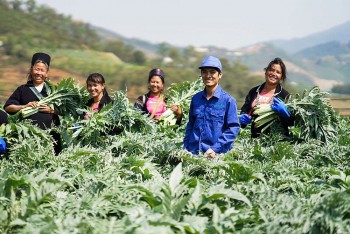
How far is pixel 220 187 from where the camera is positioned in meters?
3.76

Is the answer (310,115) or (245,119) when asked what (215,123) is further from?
→ (310,115)

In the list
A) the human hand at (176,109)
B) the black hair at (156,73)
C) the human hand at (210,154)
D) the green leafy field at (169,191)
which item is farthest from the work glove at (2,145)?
the human hand at (176,109)

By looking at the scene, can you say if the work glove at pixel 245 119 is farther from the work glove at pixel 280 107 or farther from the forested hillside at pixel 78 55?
the forested hillside at pixel 78 55

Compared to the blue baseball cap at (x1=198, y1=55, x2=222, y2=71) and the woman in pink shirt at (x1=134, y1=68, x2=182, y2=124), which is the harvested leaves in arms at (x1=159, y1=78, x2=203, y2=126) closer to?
the woman in pink shirt at (x1=134, y1=68, x2=182, y2=124)

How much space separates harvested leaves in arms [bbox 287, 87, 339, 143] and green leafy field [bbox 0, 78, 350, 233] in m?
0.88

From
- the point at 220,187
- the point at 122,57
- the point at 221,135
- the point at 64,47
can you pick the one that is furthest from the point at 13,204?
the point at 122,57

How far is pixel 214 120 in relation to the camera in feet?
18.8

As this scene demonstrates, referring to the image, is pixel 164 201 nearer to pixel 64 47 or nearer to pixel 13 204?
pixel 13 204

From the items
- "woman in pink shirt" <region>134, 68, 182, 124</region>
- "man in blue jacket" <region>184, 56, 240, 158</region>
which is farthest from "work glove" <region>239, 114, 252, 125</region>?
"man in blue jacket" <region>184, 56, 240, 158</region>

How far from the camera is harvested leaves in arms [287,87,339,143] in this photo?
6.72 meters

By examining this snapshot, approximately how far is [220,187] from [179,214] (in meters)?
0.49

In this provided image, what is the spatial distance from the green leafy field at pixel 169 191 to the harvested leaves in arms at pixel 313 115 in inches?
34.6

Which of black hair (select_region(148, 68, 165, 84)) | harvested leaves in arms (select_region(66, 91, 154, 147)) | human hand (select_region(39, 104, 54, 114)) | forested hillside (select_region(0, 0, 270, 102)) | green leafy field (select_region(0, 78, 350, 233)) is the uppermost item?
forested hillside (select_region(0, 0, 270, 102))

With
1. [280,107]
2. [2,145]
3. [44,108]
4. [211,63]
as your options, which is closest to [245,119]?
[280,107]
